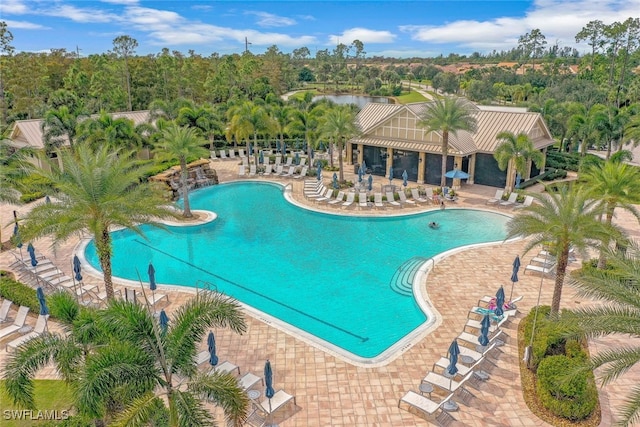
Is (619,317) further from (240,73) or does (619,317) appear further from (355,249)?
(240,73)

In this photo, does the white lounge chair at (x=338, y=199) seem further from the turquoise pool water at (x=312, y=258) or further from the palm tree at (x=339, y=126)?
the palm tree at (x=339, y=126)

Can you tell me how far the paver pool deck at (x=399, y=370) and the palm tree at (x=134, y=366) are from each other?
3.42 meters

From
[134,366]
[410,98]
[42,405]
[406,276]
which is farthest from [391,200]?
[410,98]

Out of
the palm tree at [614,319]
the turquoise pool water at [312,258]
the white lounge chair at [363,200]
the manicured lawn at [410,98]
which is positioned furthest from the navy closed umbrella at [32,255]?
the manicured lawn at [410,98]

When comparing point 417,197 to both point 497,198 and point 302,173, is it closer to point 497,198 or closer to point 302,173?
point 497,198

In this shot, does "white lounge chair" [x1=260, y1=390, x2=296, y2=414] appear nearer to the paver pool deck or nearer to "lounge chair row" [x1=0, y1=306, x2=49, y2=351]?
the paver pool deck

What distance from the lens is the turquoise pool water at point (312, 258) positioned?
15.8 meters

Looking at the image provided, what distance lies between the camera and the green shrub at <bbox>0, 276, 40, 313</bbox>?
1566 cm

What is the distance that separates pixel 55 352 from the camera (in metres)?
8.88

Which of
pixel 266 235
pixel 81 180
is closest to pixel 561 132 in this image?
pixel 266 235

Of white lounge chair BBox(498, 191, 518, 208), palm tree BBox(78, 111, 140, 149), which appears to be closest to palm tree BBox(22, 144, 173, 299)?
palm tree BBox(78, 111, 140, 149)

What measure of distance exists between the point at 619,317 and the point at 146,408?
9180 mm

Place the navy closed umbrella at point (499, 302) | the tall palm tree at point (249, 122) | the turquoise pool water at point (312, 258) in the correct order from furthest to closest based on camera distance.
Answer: the tall palm tree at point (249, 122) → the turquoise pool water at point (312, 258) → the navy closed umbrella at point (499, 302)

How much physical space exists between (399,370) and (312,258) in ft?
28.9
